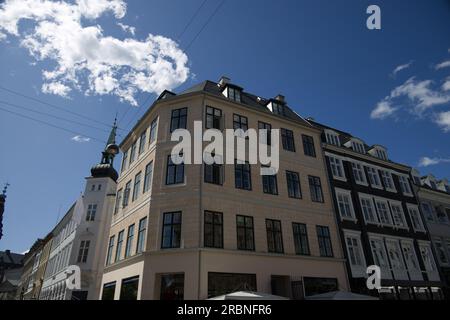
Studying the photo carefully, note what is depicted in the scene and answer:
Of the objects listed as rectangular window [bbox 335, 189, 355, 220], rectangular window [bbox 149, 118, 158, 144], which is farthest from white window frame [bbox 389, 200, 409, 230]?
rectangular window [bbox 149, 118, 158, 144]

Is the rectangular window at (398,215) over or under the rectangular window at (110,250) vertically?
over

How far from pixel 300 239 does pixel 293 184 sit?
3.97 m

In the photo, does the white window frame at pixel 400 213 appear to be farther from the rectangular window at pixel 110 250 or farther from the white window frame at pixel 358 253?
the rectangular window at pixel 110 250

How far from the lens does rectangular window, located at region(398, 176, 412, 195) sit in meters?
28.3

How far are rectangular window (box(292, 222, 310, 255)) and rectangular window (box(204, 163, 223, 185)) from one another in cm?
597

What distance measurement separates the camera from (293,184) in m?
21.0

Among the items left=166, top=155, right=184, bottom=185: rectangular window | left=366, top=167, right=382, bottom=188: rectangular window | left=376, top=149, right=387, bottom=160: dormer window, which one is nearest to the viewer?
left=166, top=155, right=184, bottom=185: rectangular window

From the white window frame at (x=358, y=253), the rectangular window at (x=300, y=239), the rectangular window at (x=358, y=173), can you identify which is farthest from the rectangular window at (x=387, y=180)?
the rectangular window at (x=300, y=239)

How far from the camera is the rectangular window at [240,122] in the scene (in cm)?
2042

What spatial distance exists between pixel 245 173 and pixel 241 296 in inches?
337

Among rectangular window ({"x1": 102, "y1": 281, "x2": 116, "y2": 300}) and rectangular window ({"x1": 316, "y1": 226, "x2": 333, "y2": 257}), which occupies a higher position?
rectangular window ({"x1": 316, "y1": 226, "x2": 333, "y2": 257})

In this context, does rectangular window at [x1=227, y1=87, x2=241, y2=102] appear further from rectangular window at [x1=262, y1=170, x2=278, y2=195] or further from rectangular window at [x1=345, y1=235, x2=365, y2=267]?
rectangular window at [x1=345, y1=235, x2=365, y2=267]

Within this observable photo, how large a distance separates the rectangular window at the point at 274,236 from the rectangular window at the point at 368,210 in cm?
951
